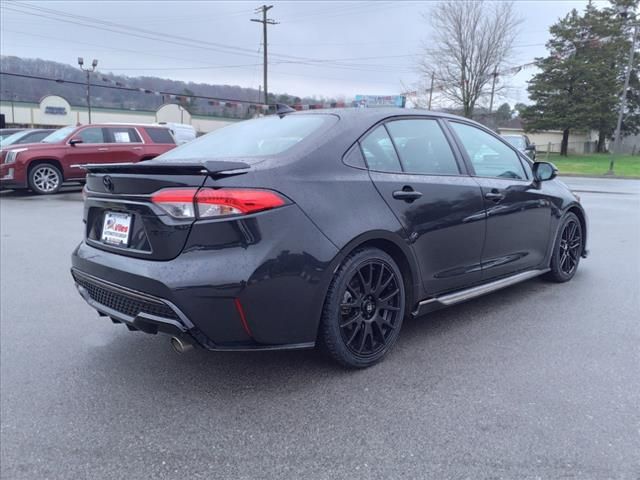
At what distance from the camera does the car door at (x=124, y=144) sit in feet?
43.3

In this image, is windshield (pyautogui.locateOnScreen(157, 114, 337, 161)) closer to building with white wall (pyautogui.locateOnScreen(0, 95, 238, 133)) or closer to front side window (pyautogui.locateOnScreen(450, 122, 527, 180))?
front side window (pyautogui.locateOnScreen(450, 122, 527, 180))

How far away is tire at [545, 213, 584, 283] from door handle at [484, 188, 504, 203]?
47.2 inches

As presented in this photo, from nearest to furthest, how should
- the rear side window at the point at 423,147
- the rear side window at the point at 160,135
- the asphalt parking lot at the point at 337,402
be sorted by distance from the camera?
the asphalt parking lot at the point at 337,402
the rear side window at the point at 423,147
the rear side window at the point at 160,135

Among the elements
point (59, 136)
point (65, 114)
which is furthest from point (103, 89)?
point (59, 136)

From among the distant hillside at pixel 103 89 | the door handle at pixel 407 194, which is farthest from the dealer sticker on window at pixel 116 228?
the distant hillside at pixel 103 89

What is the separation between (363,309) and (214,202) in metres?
1.13

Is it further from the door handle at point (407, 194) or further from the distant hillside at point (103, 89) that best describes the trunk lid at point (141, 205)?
the distant hillside at point (103, 89)

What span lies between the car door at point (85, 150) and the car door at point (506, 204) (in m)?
11.3

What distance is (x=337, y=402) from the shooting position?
2.76 meters

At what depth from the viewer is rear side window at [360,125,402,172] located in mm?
3178

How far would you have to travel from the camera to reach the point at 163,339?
3.67 m

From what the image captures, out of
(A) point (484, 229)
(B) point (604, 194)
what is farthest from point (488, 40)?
(A) point (484, 229)

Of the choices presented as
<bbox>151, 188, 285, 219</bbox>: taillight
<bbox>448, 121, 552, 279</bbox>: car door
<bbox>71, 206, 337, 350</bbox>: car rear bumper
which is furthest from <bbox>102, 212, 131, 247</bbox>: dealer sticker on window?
<bbox>448, 121, 552, 279</bbox>: car door

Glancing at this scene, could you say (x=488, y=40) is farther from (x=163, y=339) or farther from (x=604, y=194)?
(x=163, y=339)
